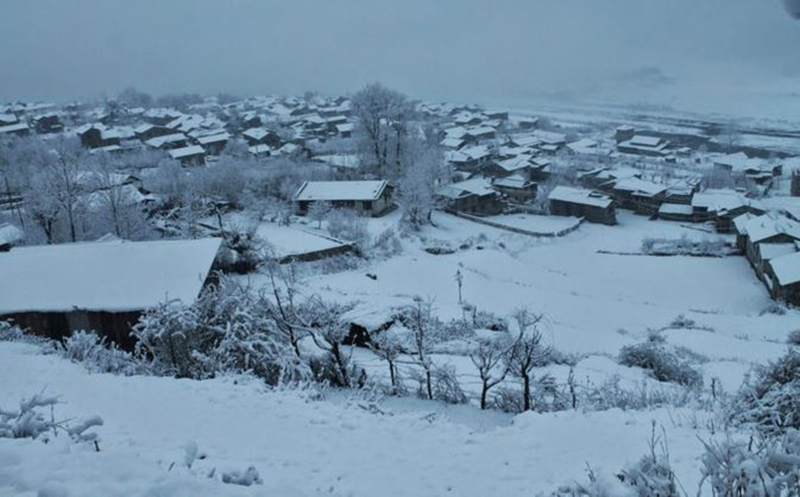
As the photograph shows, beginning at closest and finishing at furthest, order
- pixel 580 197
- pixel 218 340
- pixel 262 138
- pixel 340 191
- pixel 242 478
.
Answer: pixel 242 478 → pixel 218 340 → pixel 340 191 → pixel 580 197 → pixel 262 138

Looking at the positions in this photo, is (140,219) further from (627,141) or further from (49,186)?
(627,141)

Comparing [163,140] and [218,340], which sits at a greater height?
[163,140]

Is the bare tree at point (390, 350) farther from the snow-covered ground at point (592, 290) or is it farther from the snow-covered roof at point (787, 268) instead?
the snow-covered roof at point (787, 268)

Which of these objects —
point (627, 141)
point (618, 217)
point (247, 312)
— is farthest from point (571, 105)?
point (247, 312)

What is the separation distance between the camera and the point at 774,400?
712 cm

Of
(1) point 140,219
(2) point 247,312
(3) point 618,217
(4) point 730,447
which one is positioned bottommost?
(3) point 618,217

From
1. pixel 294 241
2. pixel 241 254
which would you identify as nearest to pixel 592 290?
pixel 294 241

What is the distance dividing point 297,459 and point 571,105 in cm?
8704

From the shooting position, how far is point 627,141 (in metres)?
52.8

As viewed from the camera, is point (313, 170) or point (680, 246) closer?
point (680, 246)

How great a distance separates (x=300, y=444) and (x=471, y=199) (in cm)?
2915

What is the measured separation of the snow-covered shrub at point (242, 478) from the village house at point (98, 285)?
236 inches

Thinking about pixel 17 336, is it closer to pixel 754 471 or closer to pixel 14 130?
pixel 754 471

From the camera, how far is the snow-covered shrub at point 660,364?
11.1 meters
